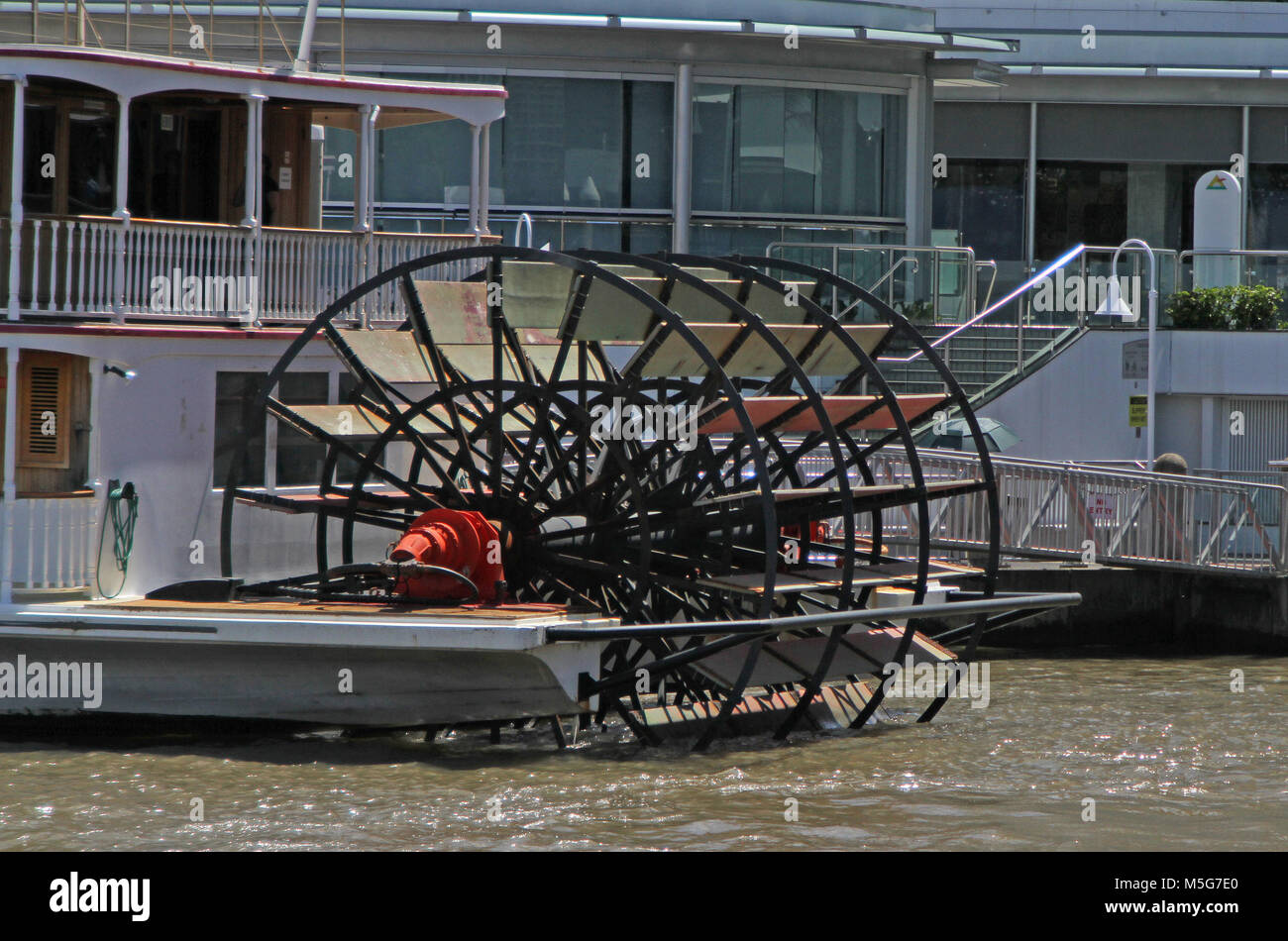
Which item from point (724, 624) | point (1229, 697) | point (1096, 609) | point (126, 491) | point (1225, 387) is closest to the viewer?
point (724, 624)

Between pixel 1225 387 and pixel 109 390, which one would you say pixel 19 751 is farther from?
pixel 1225 387

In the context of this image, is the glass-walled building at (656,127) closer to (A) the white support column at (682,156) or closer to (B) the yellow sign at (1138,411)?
(A) the white support column at (682,156)

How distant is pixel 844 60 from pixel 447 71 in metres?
4.99

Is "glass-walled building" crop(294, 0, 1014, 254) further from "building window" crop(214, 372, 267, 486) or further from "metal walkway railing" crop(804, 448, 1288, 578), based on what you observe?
"building window" crop(214, 372, 267, 486)

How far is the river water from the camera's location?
9477 mm

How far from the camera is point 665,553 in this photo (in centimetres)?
1258

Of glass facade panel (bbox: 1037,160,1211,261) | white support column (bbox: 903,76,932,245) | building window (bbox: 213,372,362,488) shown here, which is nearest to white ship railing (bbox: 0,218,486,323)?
building window (bbox: 213,372,362,488)

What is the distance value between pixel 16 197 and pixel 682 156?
11.8m

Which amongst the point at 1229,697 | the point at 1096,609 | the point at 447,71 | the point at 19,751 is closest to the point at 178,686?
the point at 19,751

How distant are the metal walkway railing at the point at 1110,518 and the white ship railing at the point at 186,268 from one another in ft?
17.4

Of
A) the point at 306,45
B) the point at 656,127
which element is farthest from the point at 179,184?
the point at 656,127

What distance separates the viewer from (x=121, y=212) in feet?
39.1

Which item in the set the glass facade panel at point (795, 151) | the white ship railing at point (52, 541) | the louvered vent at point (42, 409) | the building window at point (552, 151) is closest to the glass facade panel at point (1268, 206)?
the glass facade panel at point (795, 151)

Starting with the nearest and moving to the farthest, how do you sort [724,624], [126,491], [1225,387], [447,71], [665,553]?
[724,624], [126,491], [665,553], [1225,387], [447,71]
